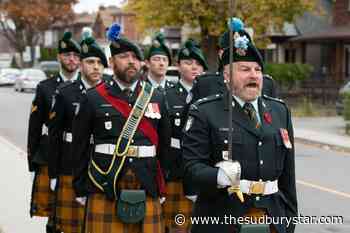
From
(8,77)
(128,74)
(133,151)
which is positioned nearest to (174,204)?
(133,151)

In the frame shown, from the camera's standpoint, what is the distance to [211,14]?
101 ft

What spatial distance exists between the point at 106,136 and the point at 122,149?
15 cm

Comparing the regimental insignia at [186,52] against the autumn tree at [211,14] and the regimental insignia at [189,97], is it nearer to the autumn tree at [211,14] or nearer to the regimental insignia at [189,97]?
the regimental insignia at [189,97]

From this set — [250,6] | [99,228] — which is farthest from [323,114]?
[99,228]

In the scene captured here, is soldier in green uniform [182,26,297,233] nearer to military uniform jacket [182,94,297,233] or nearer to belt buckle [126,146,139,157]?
military uniform jacket [182,94,297,233]

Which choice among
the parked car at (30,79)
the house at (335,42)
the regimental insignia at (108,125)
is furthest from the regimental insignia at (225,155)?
the parked car at (30,79)

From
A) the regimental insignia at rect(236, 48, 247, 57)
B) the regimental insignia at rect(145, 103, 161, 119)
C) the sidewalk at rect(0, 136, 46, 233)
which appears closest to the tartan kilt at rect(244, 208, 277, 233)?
the regimental insignia at rect(236, 48, 247, 57)

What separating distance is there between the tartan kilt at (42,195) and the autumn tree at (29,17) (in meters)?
56.6

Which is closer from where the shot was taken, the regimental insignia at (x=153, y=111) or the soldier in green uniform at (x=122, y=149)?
the soldier in green uniform at (x=122, y=149)

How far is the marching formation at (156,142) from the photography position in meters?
4.50

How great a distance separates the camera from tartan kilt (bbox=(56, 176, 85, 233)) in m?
7.05

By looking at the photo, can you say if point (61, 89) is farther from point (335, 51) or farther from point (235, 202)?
point (335, 51)

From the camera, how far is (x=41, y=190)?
7.70 m

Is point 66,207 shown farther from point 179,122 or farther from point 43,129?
point 179,122
